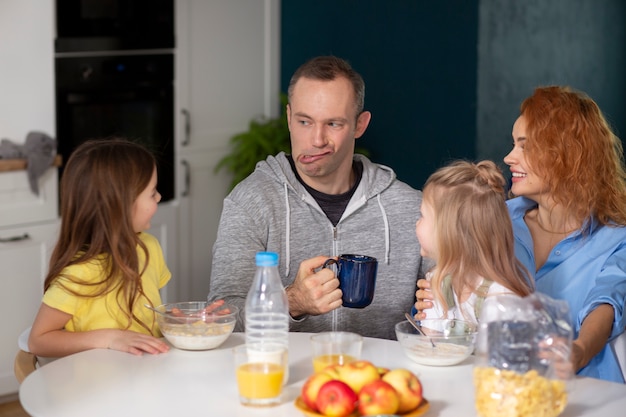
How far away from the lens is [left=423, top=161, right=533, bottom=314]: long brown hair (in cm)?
229

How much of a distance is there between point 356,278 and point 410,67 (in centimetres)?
253

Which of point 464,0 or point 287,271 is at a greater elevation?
point 464,0

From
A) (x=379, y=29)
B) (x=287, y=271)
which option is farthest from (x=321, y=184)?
(x=379, y=29)

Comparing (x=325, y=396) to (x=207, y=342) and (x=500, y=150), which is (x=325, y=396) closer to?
(x=207, y=342)

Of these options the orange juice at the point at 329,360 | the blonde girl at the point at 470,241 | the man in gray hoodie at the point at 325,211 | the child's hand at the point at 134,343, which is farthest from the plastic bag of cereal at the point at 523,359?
the man in gray hoodie at the point at 325,211

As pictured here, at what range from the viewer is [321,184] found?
2.94m

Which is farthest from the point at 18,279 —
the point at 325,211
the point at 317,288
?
the point at 317,288

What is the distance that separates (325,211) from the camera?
2941 millimetres

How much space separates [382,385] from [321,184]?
1.20 m

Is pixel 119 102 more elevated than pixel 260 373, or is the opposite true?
pixel 119 102

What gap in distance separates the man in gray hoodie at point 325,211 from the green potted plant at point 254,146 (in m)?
1.91

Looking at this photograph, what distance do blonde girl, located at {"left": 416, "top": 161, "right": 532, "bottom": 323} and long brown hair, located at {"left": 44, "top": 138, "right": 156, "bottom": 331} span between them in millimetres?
685

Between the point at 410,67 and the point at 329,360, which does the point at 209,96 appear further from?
the point at 329,360

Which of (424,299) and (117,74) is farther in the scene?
(117,74)
